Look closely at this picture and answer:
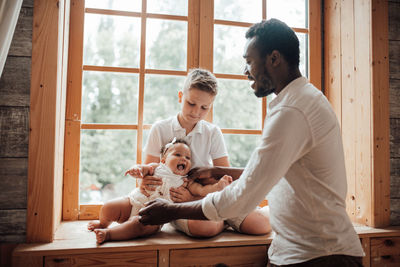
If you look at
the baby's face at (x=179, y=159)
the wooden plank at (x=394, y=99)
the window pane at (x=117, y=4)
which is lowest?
the baby's face at (x=179, y=159)

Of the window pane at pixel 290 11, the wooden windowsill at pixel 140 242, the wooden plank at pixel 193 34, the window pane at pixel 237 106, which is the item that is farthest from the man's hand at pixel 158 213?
the window pane at pixel 290 11

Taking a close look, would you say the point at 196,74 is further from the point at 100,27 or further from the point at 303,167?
the point at 303,167

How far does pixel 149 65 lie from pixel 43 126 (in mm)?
839

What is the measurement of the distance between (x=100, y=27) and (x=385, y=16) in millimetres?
1840

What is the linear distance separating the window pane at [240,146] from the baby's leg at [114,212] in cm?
87

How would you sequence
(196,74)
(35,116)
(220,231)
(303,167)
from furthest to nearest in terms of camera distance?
(196,74), (220,231), (35,116), (303,167)

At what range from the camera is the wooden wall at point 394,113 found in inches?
71.5

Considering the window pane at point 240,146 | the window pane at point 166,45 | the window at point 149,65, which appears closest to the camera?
the window at point 149,65

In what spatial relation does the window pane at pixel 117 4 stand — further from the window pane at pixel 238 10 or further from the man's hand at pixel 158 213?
the man's hand at pixel 158 213

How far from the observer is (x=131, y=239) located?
4.86 ft

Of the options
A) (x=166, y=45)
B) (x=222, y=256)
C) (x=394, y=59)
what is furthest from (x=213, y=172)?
(x=394, y=59)

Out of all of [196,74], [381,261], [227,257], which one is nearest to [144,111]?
[196,74]

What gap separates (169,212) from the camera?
1164mm

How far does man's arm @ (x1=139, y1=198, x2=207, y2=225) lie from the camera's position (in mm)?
1113
